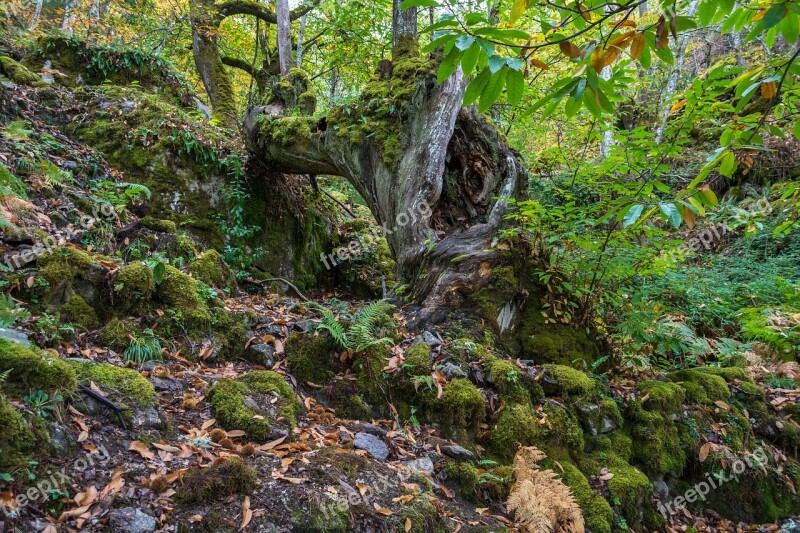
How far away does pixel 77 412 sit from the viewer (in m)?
2.71

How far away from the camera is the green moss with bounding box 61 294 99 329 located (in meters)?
3.76

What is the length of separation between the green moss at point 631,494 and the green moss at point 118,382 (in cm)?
410

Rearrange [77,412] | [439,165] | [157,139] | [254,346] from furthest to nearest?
[157,139]
[439,165]
[254,346]
[77,412]

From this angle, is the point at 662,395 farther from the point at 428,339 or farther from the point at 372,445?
the point at 372,445

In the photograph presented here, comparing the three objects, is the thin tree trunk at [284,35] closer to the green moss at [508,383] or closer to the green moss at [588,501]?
the green moss at [508,383]

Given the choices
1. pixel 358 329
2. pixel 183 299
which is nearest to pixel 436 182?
pixel 358 329

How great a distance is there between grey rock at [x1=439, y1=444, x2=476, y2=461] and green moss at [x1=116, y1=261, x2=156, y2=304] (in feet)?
10.6

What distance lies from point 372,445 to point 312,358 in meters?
1.20

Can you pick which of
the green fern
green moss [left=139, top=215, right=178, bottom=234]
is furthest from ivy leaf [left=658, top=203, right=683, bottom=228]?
green moss [left=139, top=215, right=178, bottom=234]

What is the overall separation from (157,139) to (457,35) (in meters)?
7.73

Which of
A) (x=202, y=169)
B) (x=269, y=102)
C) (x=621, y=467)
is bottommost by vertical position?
(x=621, y=467)

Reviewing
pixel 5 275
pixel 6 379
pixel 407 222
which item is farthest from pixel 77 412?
pixel 407 222

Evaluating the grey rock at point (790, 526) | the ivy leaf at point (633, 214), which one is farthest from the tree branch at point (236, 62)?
the grey rock at point (790, 526)

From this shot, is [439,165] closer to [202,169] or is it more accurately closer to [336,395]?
[336,395]
